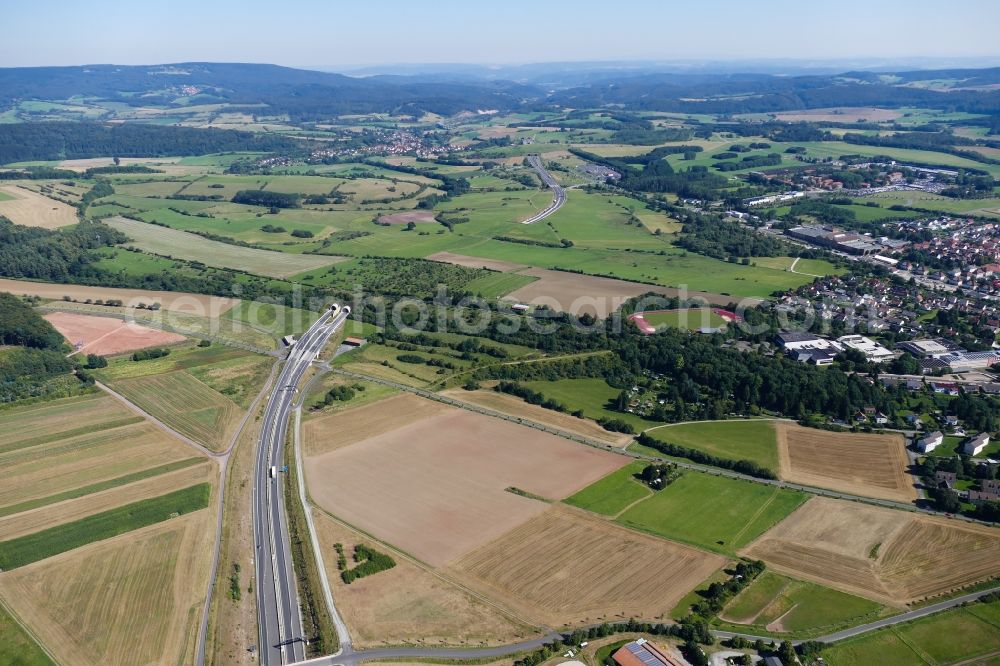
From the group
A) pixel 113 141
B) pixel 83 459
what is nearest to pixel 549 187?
pixel 83 459

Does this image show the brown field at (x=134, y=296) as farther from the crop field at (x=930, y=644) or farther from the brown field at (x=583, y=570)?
the crop field at (x=930, y=644)

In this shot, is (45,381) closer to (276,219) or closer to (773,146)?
(276,219)

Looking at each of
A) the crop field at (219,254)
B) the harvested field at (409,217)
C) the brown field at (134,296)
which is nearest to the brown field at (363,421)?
the brown field at (134,296)

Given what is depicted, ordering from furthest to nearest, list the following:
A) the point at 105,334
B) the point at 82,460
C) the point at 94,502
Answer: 1. the point at 105,334
2. the point at 82,460
3. the point at 94,502

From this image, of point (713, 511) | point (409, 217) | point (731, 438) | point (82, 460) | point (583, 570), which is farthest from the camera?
point (409, 217)

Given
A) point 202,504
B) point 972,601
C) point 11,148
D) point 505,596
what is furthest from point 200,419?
point 11,148

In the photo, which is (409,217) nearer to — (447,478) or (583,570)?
(447,478)
